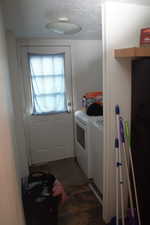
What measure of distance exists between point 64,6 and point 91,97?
5.34ft

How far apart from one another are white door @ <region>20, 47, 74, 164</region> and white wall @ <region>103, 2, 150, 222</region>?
1621mm

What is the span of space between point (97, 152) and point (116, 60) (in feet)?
3.91

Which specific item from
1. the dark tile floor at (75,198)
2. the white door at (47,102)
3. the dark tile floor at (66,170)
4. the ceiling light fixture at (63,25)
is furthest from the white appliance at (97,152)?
the ceiling light fixture at (63,25)

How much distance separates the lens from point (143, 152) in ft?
4.93

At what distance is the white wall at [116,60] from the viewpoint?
148 centimetres

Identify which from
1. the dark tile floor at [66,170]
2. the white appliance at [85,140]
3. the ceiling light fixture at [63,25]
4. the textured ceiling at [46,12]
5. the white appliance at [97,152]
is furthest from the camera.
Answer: the dark tile floor at [66,170]

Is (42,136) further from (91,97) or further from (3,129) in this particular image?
(3,129)

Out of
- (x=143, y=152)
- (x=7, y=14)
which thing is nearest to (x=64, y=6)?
(x=7, y=14)

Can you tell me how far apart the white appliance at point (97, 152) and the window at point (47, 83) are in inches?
40.5

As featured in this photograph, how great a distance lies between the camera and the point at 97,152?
7.34 feet

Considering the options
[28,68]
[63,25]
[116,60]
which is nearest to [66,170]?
[28,68]

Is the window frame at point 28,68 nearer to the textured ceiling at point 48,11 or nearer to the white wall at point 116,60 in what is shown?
the textured ceiling at point 48,11

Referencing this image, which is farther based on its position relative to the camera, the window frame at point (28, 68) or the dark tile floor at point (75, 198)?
the window frame at point (28, 68)

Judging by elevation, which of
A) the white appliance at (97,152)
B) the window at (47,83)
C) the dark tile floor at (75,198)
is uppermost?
the window at (47,83)
